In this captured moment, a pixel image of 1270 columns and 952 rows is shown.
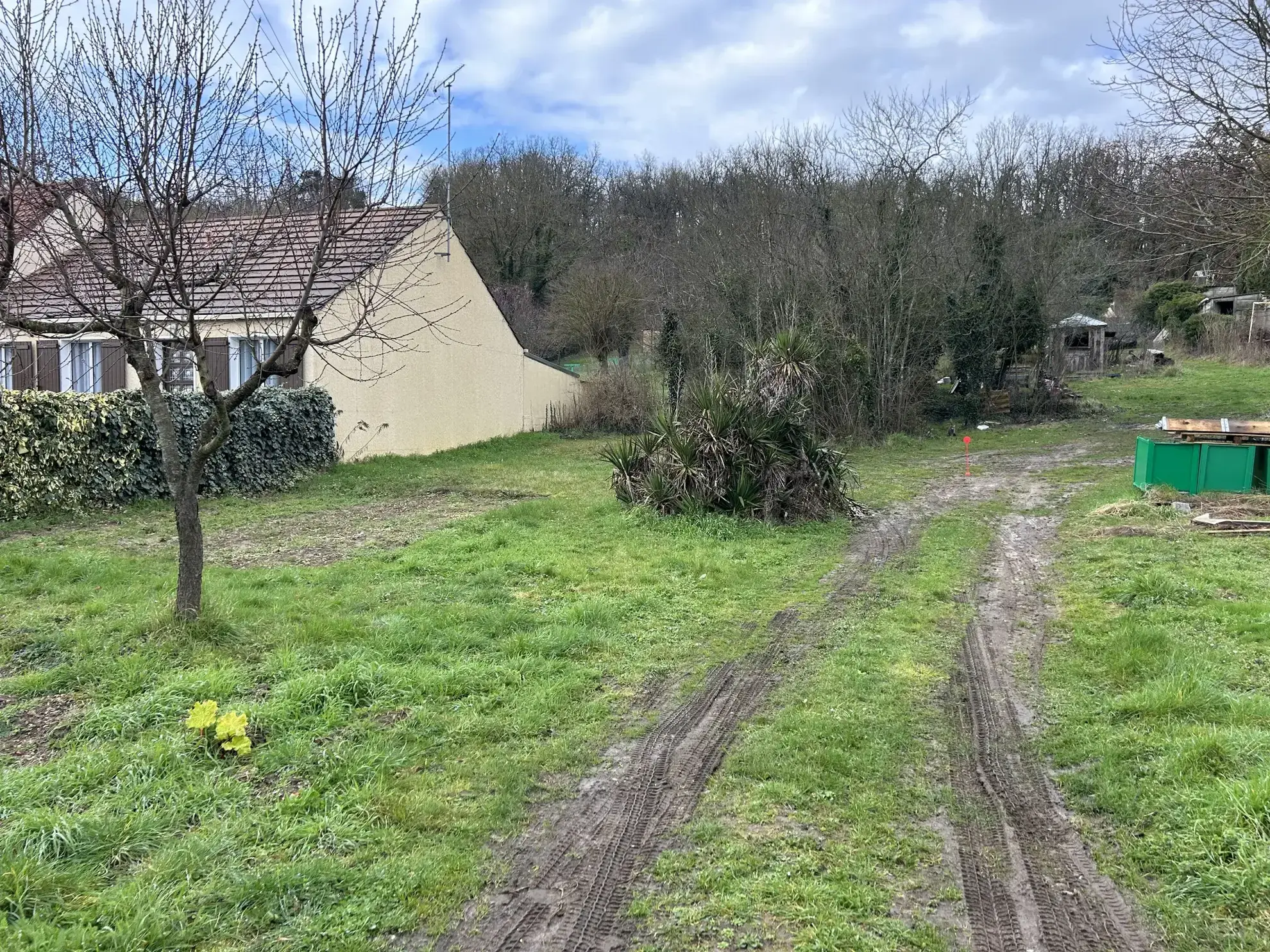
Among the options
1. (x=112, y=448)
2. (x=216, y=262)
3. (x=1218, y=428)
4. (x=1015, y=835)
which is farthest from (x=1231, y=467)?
(x=112, y=448)

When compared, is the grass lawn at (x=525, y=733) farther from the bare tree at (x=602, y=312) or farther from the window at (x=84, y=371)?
the bare tree at (x=602, y=312)

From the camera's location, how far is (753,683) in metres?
5.29

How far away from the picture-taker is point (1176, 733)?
13.9 ft

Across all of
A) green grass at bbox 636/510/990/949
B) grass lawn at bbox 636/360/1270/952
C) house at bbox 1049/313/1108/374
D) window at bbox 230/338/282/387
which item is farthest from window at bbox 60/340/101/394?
house at bbox 1049/313/1108/374

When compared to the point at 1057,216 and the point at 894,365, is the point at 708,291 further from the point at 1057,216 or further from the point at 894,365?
the point at 1057,216

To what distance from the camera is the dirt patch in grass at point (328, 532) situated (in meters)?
8.55

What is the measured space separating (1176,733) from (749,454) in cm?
652

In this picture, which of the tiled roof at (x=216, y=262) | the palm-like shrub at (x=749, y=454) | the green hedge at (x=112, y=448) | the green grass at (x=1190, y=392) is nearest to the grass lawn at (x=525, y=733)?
the palm-like shrub at (x=749, y=454)

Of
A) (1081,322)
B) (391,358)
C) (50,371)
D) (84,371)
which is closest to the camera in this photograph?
(50,371)

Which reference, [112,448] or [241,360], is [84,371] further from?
[112,448]

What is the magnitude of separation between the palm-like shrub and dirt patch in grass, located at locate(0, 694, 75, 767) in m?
6.92

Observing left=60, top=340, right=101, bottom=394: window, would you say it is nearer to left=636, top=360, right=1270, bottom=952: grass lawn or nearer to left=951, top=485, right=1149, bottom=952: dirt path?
left=636, top=360, right=1270, bottom=952: grass lawn

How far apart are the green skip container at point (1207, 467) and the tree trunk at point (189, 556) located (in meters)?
11.9

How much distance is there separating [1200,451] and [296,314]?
38.3 feet
